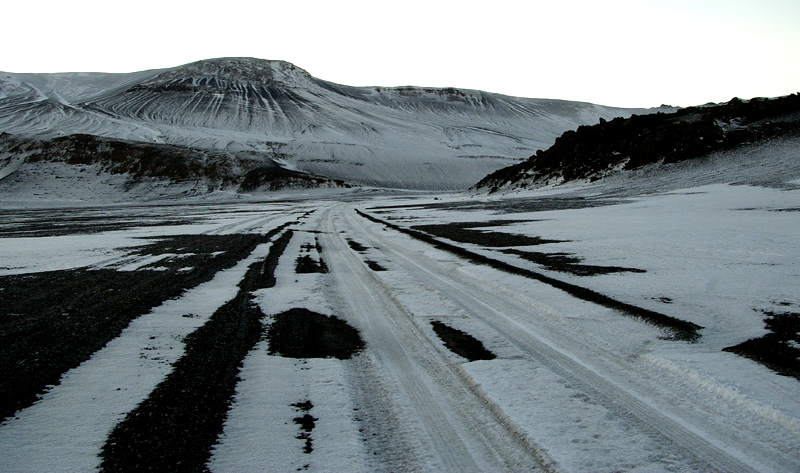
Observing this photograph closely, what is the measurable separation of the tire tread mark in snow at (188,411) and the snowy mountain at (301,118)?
3323 inches

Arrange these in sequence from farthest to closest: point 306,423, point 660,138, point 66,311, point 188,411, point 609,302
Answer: point 660,138
point 66,311
point 609,302
point 188,411
point 306,423

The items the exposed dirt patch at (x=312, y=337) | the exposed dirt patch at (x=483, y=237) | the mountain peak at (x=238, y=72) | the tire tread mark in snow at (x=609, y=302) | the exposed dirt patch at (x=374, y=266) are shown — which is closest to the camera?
the exposed dirt patch at (x=312, y=337)

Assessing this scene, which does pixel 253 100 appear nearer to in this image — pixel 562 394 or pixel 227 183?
pixel 227 183

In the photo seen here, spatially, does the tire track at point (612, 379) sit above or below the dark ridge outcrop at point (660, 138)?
below

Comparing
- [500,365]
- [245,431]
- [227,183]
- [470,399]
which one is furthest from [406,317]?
[227,183]

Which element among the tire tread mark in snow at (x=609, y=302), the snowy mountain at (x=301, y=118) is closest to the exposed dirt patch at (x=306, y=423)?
the tire tread mark in snow at (x=609, y=302)

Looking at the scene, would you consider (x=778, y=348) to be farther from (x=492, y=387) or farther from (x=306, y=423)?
(x=306, y=423)

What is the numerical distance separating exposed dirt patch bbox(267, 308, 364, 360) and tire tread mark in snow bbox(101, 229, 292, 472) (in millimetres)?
206

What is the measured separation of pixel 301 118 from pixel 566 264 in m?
129

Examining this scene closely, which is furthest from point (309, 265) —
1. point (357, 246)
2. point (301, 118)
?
point (301, 118)

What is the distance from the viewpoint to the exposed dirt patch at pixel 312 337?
150 inches

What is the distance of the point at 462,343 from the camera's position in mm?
3920

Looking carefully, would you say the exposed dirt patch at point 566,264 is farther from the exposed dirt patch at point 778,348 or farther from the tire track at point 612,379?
the exposed dirt patch at point 778,348

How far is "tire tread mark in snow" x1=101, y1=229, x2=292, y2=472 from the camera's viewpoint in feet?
7.56
